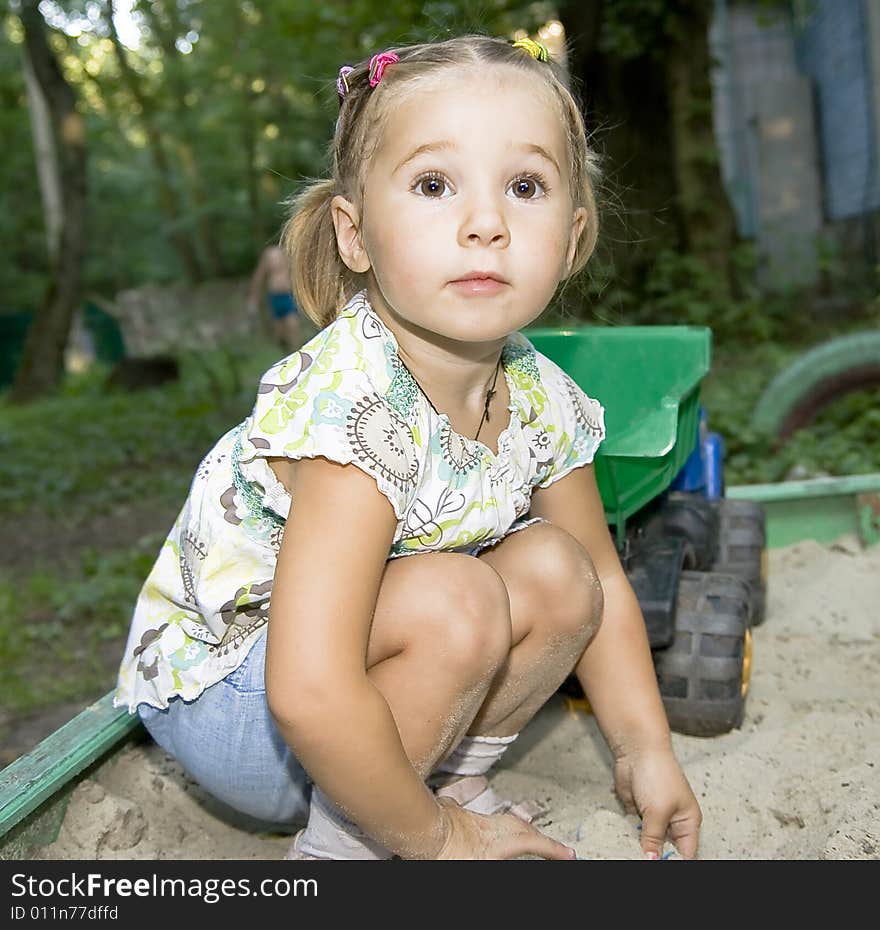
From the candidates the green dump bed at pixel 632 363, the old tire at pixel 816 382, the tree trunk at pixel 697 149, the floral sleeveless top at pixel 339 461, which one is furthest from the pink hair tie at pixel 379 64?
the tree trunk at pixel 697 149

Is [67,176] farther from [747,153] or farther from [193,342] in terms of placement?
[747,153]

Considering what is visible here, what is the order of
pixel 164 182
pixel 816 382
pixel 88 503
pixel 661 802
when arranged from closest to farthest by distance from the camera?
pixel 661 802, pixel 816 382, pixel 88 503, pixel 164 182

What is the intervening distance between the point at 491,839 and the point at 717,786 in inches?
17.9

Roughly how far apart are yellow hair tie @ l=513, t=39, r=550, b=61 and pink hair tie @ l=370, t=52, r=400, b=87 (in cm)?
17

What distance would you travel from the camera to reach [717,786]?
174cm

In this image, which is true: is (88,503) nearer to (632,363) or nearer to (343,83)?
(632,363)

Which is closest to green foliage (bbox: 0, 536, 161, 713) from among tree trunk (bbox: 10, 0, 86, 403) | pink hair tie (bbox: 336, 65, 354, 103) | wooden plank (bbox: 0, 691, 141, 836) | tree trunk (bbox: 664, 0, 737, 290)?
wooden plank (bbox: 0, 691, 141, 836)

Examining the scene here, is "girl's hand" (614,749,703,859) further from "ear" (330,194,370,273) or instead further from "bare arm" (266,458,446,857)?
"ear" (330,194,370,273)

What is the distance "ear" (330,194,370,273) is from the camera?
149 cm

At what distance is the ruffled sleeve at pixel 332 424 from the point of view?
4.25 feet

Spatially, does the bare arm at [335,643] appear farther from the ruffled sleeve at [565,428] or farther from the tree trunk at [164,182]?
the tree trunk at [164,182]

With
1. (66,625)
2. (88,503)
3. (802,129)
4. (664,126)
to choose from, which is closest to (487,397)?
(66,625)

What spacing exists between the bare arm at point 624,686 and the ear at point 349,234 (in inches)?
Result: 18.3

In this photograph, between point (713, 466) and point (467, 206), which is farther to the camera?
point (713, 466)
